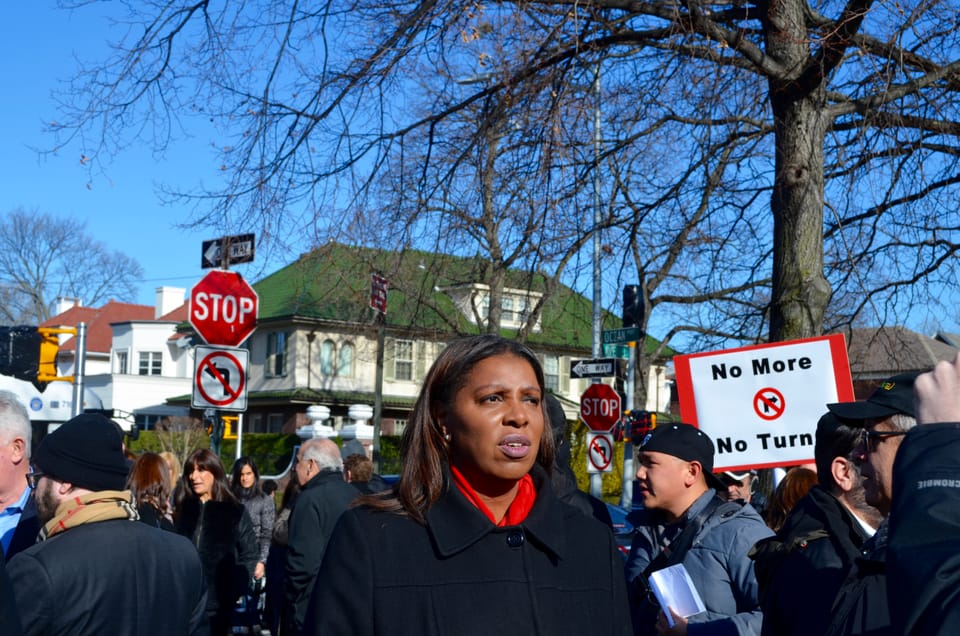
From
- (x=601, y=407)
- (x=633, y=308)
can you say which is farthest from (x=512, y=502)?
(x=601, y=407)

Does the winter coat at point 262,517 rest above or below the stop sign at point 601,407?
below

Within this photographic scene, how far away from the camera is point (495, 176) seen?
9.20 meters

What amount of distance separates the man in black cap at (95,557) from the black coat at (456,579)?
116 cm

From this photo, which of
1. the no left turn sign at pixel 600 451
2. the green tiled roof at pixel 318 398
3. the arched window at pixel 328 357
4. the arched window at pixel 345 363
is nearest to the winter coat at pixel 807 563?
the no left turn sign at pixel 600 451

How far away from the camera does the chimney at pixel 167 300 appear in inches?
3076

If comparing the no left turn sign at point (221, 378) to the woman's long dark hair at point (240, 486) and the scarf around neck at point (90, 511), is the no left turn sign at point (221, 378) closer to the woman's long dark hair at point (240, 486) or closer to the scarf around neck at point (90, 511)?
the woman's long dark hair at point (240, 486)

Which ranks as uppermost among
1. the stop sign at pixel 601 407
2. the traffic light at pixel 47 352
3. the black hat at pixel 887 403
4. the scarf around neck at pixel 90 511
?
the traffic light at pixel 47 352

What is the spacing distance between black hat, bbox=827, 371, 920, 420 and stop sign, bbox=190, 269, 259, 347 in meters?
7.88

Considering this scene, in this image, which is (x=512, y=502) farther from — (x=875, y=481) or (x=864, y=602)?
Answer: (x=875, y=481)

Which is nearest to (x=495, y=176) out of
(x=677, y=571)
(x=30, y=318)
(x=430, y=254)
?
(x=430, y=254)

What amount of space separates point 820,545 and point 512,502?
3.41 ft

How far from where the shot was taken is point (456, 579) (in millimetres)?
2760

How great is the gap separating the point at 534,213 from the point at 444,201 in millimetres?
773

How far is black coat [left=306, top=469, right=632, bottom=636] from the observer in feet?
8.91
